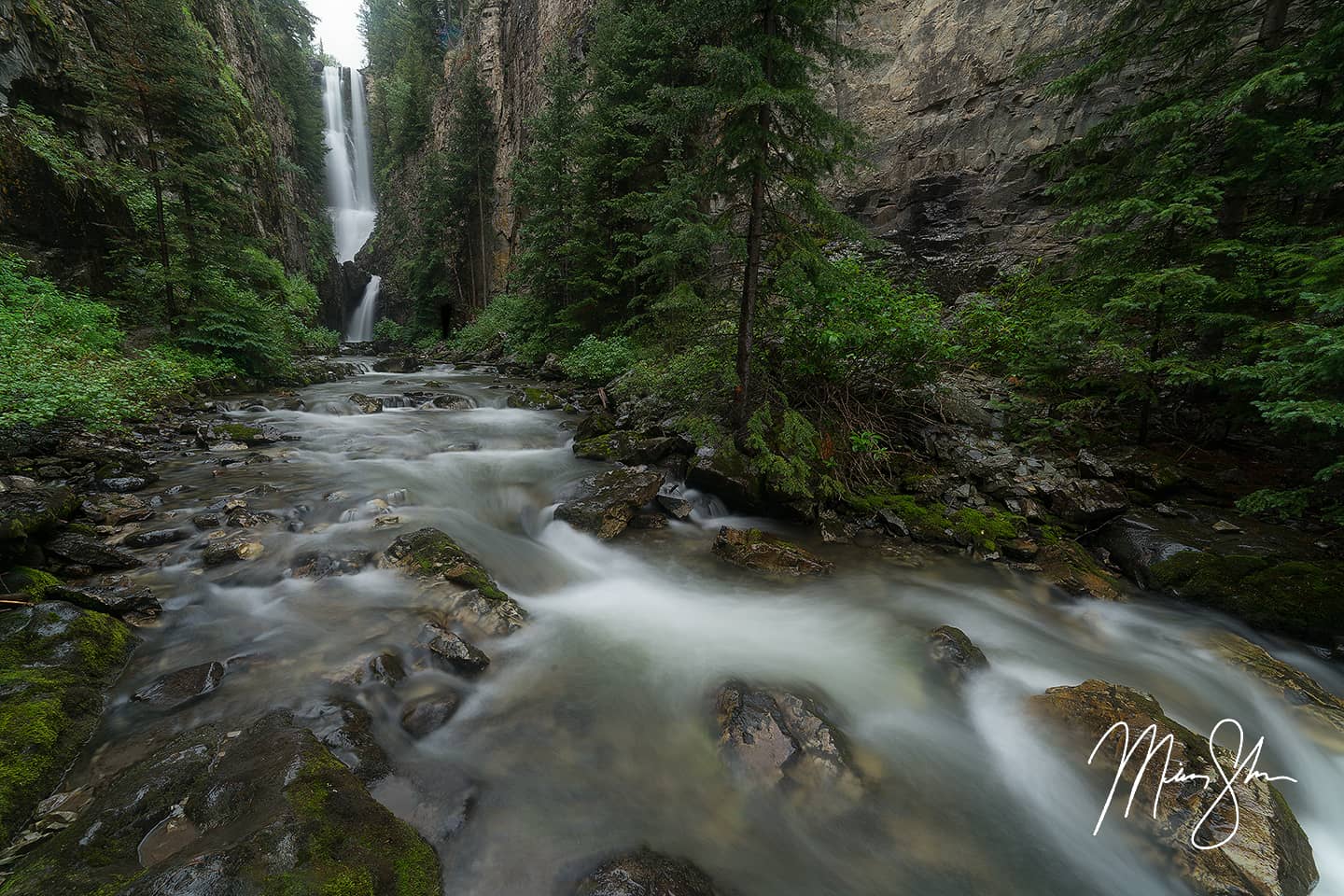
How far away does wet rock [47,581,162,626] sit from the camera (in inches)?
144

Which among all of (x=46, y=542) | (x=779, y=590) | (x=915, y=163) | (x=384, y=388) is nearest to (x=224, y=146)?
(x=384, y=388)

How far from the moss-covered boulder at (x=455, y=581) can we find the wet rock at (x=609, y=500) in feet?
5.70

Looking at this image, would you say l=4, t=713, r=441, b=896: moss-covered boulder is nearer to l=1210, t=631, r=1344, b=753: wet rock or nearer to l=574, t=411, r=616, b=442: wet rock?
l=1210, t=631, r=1344, b=753: wet rock

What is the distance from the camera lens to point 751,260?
626cm

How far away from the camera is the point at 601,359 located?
46.2ft

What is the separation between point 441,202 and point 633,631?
32059 millimetres

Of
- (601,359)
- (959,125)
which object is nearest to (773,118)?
(601,359)

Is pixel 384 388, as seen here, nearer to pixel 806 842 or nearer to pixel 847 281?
pixel 847 281

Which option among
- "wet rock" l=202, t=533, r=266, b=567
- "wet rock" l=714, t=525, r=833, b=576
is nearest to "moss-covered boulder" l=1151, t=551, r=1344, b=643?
"wet rock" l=714, t=525, r=833, b=576

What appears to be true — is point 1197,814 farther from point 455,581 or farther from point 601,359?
point 601,359

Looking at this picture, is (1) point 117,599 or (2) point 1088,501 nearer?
(1) point 117,599

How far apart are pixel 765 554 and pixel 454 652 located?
144 inches

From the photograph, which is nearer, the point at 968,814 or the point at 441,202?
the point at 968,814

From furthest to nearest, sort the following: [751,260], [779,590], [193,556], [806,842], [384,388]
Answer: [384,388]
[751,260]
[779,590]
[193,556]
[806,842]
